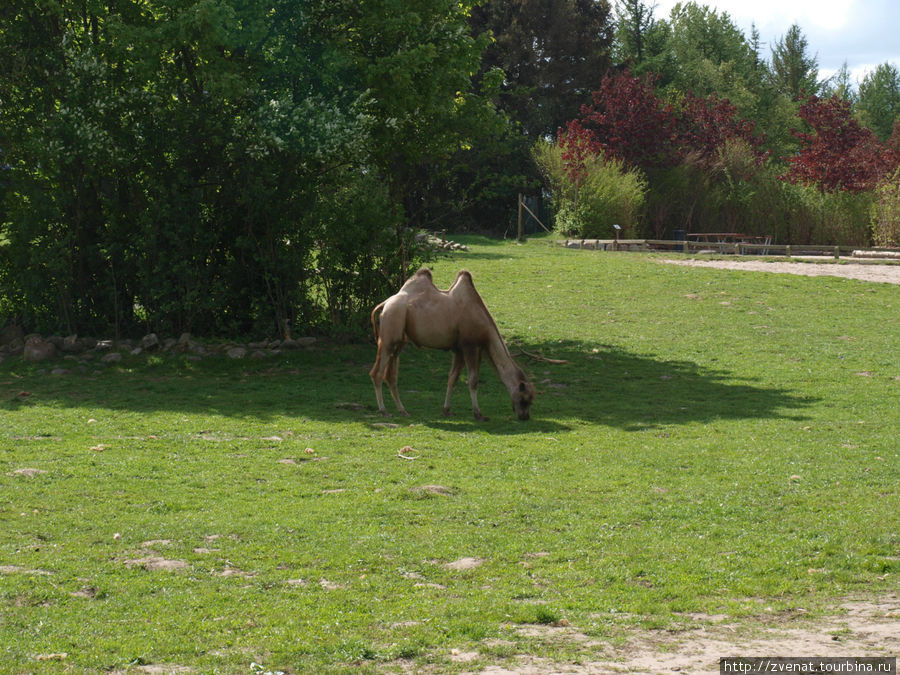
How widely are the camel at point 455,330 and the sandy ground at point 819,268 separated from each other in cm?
1899

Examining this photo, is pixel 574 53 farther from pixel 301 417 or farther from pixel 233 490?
pixel 233 490

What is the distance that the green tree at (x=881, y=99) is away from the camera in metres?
80.8

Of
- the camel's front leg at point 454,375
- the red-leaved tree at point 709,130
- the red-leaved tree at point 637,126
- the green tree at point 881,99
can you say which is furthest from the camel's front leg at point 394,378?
the green tree at point 881,99

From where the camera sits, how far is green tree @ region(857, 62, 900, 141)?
80762mm

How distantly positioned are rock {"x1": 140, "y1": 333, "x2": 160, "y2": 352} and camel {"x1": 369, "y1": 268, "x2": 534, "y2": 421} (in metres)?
7.04

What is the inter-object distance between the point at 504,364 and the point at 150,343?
8.64 m

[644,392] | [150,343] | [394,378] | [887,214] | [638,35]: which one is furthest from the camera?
[638,35]

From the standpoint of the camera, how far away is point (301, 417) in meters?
14.2

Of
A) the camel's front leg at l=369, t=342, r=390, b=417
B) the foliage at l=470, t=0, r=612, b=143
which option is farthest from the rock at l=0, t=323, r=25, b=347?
the foliage at l=470, t=0, r=612, b=143

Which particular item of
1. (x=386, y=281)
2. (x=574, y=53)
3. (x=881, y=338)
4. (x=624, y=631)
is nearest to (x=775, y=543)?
(x=624, y=631)

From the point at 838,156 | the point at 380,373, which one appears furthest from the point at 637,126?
the point at 380,373

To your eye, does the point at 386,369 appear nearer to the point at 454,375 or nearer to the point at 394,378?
the point at 394,378

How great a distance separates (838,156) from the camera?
41062 mm

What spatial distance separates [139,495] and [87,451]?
2365 millimetres
